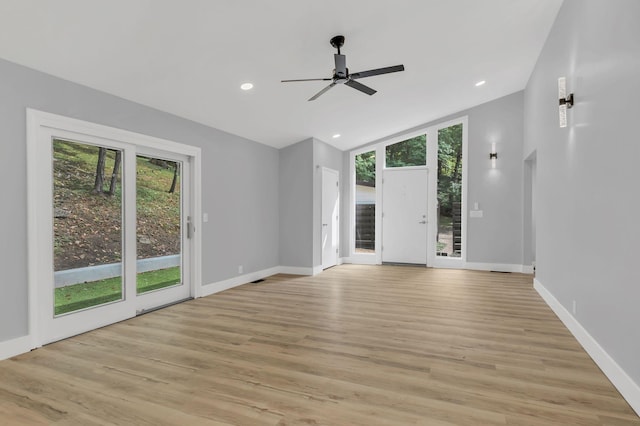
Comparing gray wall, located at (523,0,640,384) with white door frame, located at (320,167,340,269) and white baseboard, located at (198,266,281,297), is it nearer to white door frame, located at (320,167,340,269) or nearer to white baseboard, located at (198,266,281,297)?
white door frame, located at (320,167,340,269)

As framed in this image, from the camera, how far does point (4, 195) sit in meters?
2.92

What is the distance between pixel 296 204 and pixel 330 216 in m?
0.98

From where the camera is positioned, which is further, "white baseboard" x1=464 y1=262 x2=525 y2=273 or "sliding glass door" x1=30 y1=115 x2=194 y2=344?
"white baseboard" x1=464 y1=262 x2=525 y2=273

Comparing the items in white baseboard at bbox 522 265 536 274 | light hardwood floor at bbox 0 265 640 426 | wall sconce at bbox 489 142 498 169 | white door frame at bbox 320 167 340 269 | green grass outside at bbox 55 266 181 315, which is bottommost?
light hardwood floor at bbox 0 265 640 426

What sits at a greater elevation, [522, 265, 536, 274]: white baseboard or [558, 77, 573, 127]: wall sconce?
[558, 77, 573, 127]: wall sconce

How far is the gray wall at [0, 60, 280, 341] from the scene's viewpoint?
295 centimetres

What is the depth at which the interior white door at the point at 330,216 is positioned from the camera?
7.19 metres

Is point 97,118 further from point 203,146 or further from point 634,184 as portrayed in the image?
point 634,184

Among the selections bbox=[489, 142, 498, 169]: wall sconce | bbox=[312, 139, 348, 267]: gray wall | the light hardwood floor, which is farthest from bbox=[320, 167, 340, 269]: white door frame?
bbox=[489, 142, 498, 169]: wall sconce

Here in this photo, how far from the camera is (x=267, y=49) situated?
142 inches

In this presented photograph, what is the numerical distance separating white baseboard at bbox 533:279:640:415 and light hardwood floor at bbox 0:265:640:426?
0.06 metres

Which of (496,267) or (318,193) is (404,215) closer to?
(496,267)

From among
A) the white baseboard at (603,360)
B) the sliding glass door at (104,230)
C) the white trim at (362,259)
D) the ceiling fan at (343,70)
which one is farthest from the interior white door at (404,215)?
the sliding glass door at (104,230)

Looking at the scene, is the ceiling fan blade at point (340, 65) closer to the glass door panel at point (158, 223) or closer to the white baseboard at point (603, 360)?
the glass door panel at point (158, 223)
